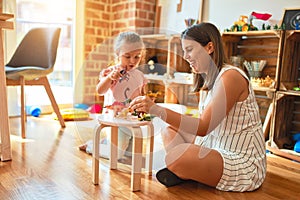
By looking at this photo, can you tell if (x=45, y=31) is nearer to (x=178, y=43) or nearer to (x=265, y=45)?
(x=178, y=43)

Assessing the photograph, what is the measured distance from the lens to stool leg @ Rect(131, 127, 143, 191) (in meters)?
1.09

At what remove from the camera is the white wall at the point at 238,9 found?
196 cm

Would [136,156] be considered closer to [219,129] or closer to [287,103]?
[219,129]

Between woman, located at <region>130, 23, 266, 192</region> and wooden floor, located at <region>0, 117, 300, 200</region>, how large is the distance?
57mm

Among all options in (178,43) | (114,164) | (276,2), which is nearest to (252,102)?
(114,164)

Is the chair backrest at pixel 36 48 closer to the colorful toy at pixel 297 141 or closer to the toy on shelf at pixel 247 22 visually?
the toy on shelf at pixel 247 22

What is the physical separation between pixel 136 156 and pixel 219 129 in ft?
1.23

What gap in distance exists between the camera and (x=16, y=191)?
3.57 ft

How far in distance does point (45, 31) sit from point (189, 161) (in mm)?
1644

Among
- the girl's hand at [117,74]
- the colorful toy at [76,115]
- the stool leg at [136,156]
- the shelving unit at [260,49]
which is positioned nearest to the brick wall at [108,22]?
the colorful toy at [76,115]

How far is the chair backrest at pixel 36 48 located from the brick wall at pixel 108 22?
1.58ft

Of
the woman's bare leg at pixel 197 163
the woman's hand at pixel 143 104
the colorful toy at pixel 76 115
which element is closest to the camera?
the woman's hand at pixel 143 104

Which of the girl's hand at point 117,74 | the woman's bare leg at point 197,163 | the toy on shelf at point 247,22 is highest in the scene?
the toy on shelf at point 247,22

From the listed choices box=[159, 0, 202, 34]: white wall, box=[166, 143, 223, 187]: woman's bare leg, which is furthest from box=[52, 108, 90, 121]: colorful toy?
box=[166, 143, 223, 187]: woman's bare leg
